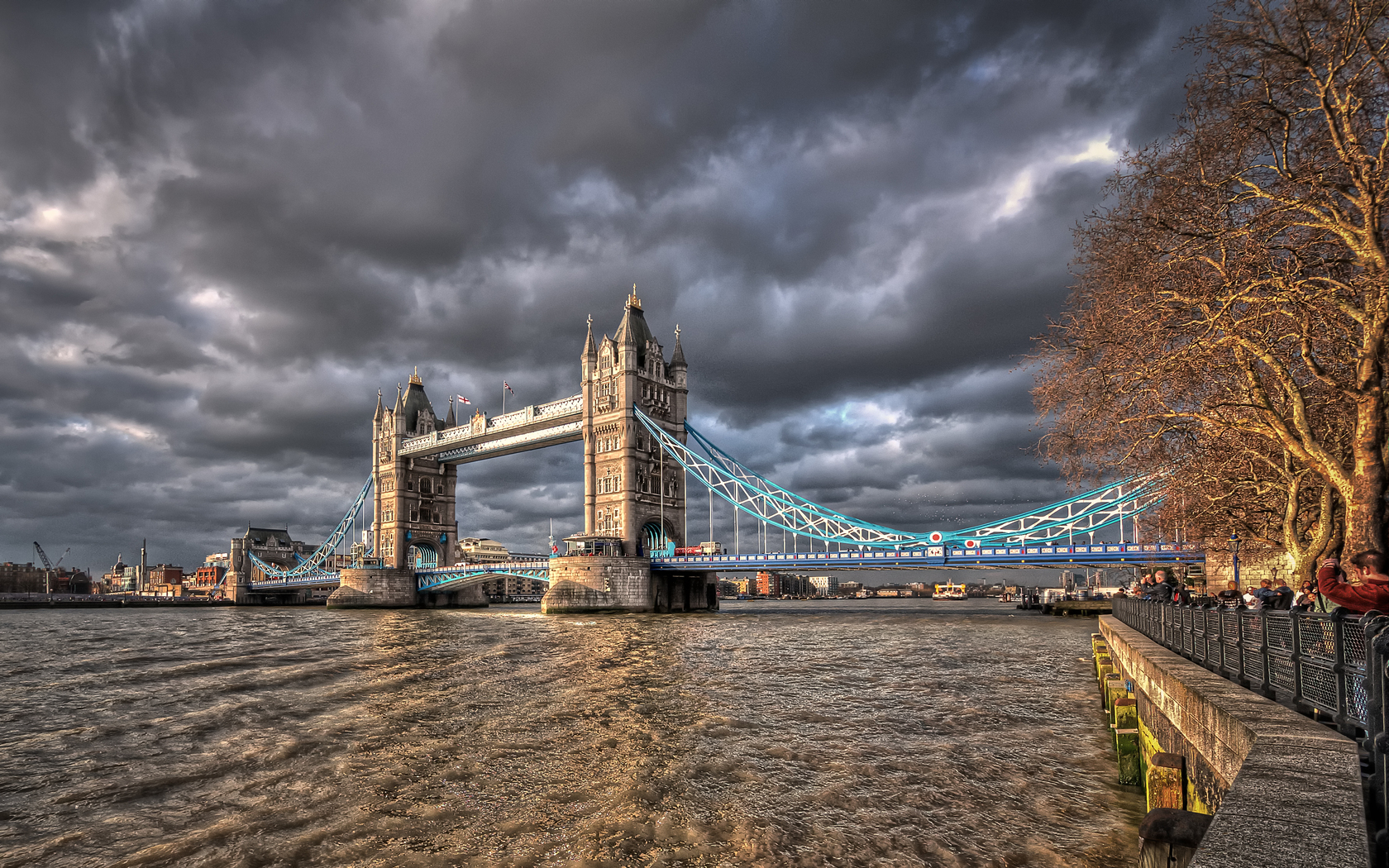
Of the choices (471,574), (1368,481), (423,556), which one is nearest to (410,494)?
(423,556)

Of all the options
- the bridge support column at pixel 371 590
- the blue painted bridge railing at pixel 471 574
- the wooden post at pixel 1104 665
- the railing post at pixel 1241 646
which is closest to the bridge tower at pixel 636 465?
the blue painted bridge railing at pixel 471 574

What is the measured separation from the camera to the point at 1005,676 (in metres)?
20.1

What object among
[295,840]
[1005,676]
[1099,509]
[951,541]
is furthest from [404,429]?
[295,840]

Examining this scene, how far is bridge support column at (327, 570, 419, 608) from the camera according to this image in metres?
84.1

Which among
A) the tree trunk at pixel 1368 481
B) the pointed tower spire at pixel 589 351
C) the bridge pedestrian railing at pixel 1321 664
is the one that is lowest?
the bridge pedestrian railing at pixel 1321 664

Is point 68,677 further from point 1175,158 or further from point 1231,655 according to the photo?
point 1175,158

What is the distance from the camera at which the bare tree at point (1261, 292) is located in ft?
36.7

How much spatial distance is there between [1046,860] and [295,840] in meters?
6.77

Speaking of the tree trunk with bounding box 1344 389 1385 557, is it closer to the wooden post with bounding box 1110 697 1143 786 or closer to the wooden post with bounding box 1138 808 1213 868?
the wooden post with bounding box 1110 697 1143 786

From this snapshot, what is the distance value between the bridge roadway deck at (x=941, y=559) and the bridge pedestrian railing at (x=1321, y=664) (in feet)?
115

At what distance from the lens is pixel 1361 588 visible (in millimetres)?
6180

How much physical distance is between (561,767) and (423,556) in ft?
304

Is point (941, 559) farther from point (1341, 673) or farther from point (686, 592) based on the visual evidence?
point (1341, 673)

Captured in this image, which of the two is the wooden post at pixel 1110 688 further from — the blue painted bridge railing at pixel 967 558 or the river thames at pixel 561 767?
the blue painted bridge railing at pixel 967 558
